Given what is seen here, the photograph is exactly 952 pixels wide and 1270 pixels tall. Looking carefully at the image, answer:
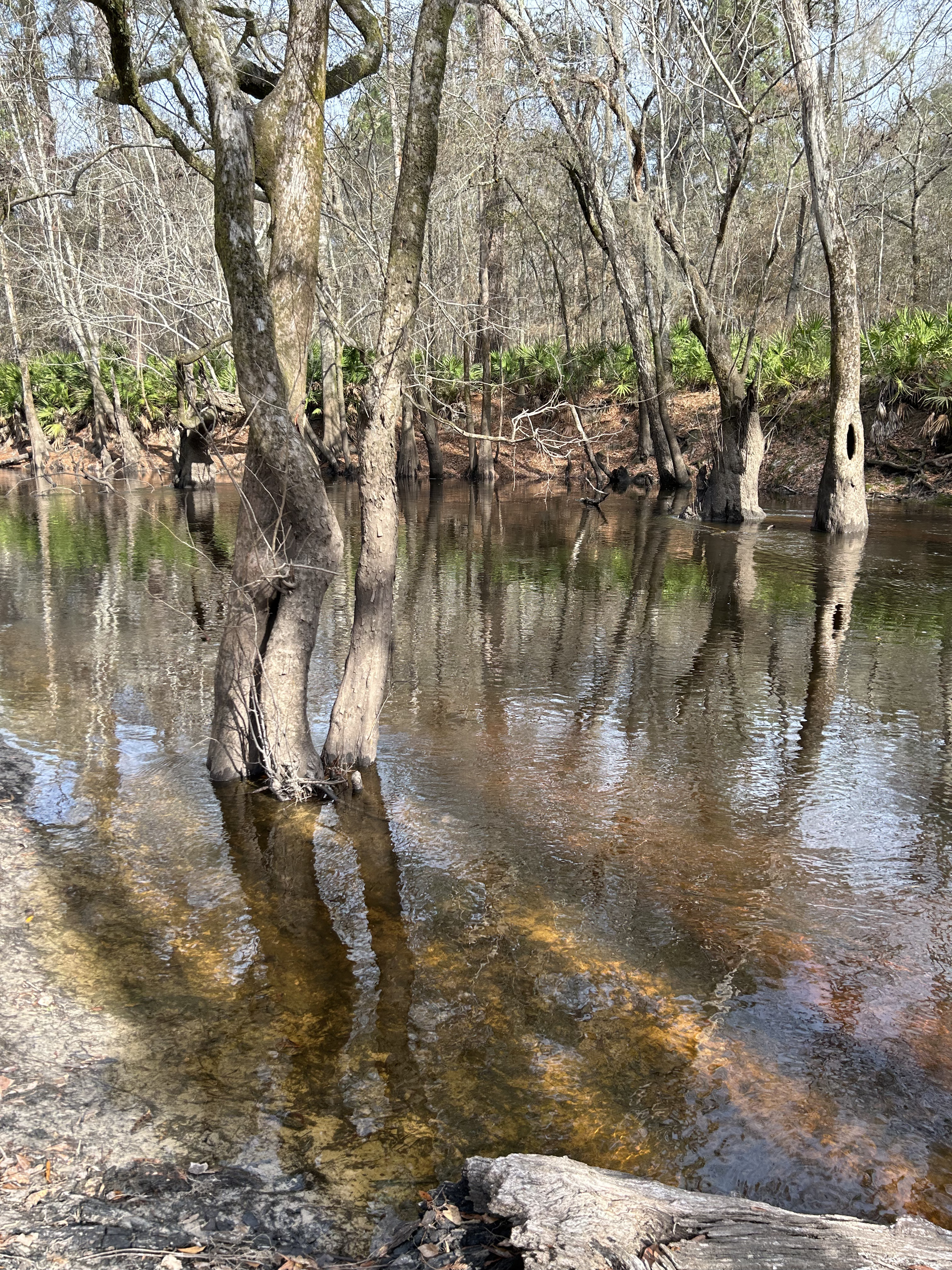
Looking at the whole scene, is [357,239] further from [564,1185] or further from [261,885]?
[564,1185]

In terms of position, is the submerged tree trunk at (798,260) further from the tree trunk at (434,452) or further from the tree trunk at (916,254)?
the tree trunk at (434,452)

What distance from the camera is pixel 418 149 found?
6234 millimetres

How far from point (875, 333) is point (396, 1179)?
25.6m

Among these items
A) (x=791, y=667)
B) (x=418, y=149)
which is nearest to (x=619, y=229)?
(x=791, y=667)

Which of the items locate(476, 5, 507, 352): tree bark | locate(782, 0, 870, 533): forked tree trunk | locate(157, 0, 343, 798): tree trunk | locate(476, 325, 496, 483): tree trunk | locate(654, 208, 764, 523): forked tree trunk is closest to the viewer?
locate(157, 0, 343, 798): tree trunk

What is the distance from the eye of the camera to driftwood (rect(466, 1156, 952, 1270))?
2338mm

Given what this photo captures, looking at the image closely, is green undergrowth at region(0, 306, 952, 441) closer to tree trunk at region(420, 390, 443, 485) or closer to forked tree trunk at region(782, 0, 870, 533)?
tree trunk at region(420, 390, 443, 485)

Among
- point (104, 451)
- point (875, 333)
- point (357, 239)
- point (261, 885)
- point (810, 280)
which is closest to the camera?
point (261, 885)

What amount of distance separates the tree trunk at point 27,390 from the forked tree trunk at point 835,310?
17.3 m

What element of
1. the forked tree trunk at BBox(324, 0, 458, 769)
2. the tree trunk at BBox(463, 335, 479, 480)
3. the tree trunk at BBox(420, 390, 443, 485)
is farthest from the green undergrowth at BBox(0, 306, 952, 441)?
the forked tree trunk at BBox(324, 0, 458, 769)

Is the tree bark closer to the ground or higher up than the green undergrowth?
higher up

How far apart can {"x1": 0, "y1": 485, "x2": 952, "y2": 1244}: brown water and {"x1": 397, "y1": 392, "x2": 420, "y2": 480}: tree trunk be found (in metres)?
17.8

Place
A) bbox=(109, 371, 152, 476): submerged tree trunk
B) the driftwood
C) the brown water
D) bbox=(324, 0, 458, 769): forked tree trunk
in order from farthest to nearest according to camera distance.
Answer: bbox=(109, 371, 152, 476): submerged tree trunk, bbox=(324, 0, 458, 769): forked tree trunk, the brown water, the driftwood

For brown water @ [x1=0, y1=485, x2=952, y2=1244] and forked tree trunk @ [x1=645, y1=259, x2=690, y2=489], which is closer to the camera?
brown water @ [x1=0, y1=485, x2=952, y2=1244]
